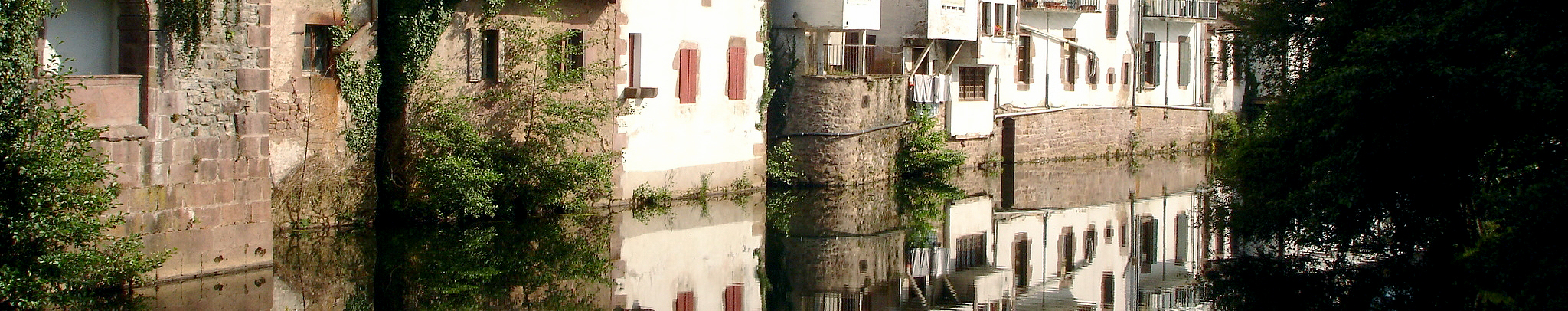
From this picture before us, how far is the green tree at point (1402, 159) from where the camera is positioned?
13.6m

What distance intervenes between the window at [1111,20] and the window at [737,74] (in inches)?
681

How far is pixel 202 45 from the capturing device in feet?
57.6

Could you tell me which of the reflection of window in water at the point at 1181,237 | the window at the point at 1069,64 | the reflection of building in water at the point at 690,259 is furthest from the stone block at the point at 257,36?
the window at the point at 1069,64

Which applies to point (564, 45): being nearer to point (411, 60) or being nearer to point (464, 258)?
point (411, 60)

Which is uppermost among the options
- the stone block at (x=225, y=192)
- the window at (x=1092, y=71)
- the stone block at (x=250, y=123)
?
the window at (x=1092, y=71)

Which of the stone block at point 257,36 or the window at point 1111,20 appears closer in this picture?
the stone block at point 257,36

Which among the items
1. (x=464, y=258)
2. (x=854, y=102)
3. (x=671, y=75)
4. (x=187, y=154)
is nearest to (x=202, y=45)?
(x=187, y=154)

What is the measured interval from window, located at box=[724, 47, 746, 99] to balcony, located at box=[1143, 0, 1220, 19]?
1940cm

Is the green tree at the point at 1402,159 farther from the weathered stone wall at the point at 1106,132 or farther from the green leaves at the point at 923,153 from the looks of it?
the weathered stone wall at the point at 1106,132

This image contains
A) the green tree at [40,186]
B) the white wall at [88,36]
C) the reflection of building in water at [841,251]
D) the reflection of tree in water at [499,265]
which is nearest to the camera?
the green tree at [40,186]

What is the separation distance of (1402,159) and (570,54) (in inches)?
525

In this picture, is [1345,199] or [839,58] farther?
[839,58]

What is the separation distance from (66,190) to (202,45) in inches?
114

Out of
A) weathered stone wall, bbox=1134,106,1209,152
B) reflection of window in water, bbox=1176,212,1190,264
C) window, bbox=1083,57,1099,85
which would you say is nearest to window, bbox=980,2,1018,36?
window, bbox=1083,57,1099,85
